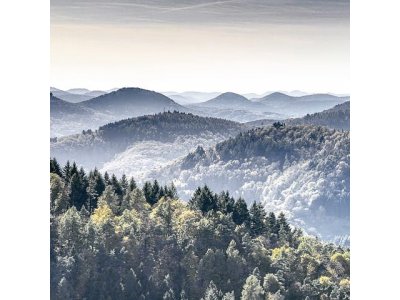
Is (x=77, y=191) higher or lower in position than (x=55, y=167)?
lower

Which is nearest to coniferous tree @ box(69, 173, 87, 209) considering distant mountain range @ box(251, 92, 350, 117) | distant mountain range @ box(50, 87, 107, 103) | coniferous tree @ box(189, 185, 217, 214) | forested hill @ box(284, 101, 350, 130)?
distant mountain range @ box(50, 87, 107, 103)

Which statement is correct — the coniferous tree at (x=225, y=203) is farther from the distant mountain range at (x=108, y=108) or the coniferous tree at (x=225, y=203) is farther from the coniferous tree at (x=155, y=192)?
the distant mountain range at (x=108, y=108)

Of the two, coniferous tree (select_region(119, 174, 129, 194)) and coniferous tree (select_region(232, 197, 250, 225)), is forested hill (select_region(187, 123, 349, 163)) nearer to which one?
coniferous tree (select_region(232, 197, 250, 225))

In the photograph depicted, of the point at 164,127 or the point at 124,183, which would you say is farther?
the point at 164,127

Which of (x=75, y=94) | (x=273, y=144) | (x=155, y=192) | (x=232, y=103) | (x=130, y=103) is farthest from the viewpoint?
(x=273, y=144)

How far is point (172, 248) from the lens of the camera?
15086 millimetres

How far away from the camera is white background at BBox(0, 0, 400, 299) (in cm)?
1352

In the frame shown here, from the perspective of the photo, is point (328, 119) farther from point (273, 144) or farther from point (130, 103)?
point (130, 103)

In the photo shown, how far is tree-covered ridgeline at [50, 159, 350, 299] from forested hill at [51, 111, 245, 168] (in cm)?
34

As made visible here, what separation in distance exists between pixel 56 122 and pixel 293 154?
13.0 feet

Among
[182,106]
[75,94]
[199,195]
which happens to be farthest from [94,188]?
[182,106]

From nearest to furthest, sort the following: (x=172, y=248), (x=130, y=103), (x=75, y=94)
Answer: (x=75, y=94)
(x=172, y=248)
(x=130, y=103)
